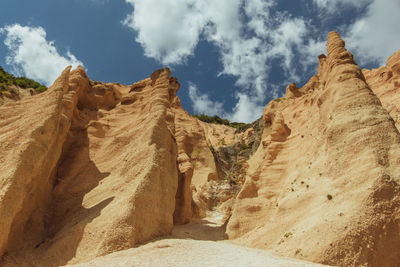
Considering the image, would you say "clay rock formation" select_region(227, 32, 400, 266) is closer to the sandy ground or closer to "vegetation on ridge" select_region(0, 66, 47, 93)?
the sandy ground

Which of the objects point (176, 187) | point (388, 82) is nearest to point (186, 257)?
point (176, 187)

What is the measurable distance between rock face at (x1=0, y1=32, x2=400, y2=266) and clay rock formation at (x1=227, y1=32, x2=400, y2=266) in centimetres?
5

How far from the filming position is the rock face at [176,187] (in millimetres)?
9672

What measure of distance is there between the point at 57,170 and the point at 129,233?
7.81m

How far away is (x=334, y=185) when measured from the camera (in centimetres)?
1129

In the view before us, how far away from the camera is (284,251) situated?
10.4 metres

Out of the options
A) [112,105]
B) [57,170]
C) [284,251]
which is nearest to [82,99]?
[112,105]

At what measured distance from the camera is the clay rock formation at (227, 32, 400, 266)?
9.20 m

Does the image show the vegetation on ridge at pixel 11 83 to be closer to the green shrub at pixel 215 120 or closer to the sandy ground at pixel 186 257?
the sandy ground at pixel 186 257

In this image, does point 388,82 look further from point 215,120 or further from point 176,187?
point 215,120

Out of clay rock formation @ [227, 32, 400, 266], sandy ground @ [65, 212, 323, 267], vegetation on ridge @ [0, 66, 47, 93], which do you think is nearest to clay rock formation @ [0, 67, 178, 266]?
sandy ground @ [65, 212, 323, 267]

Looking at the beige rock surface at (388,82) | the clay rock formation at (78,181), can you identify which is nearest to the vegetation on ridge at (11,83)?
the clay rock formation at (78,181)

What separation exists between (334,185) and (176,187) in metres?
7.68

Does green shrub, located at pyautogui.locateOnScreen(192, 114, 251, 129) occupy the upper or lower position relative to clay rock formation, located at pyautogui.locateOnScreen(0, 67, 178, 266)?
upper
